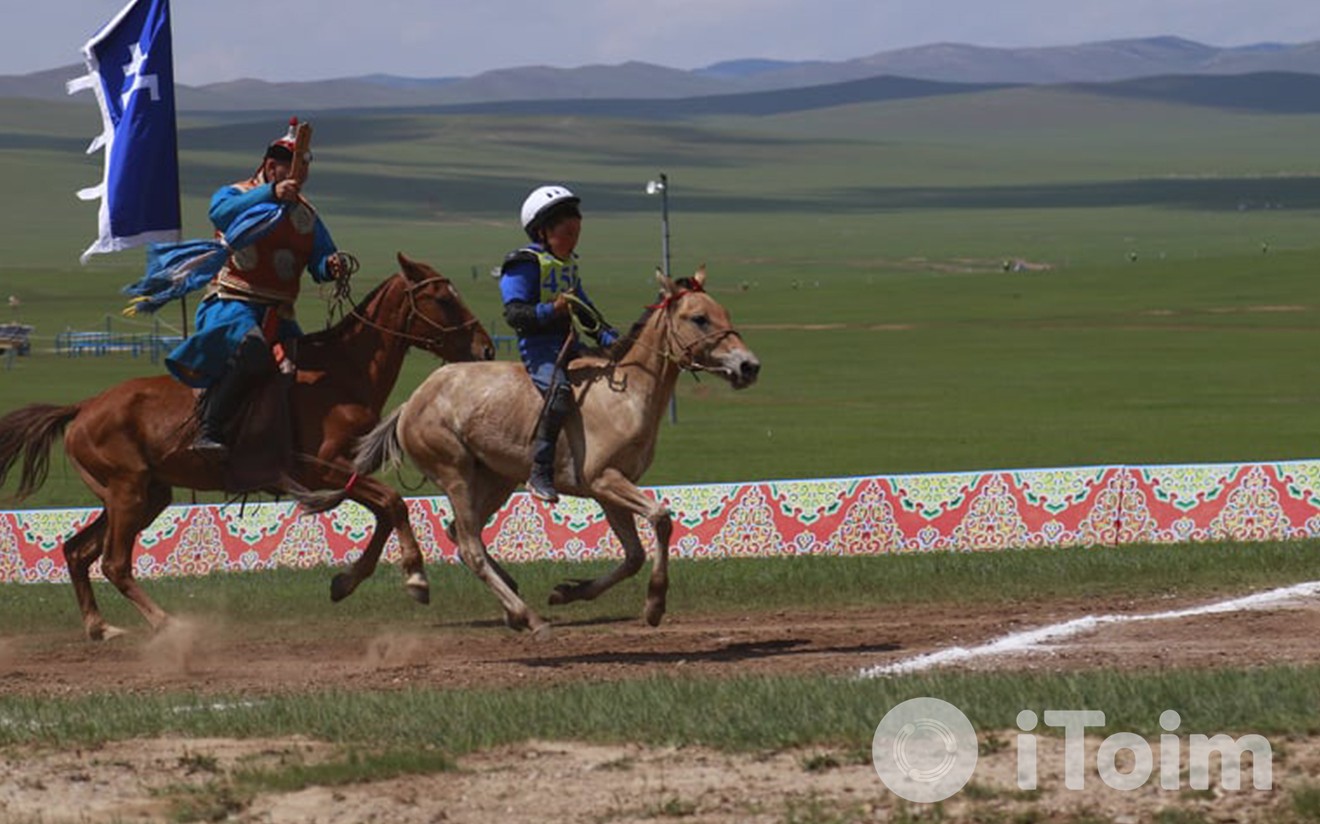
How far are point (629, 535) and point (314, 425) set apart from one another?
258 centimetres

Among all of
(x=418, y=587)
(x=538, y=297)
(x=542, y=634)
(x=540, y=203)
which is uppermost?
(x=540, y=203)

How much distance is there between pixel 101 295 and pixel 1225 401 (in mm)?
57062

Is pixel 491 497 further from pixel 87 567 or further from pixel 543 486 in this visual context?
pixel 87 567

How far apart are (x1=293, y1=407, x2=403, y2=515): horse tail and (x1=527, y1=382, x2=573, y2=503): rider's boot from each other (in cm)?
135

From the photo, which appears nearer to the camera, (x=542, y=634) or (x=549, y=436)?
(x=549, y=436)

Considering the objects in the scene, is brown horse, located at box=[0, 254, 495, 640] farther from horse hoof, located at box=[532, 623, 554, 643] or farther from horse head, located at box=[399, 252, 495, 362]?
horse hoof, located at box=[532, 623, 554, 643]

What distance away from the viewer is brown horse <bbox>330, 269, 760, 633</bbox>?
13664 mm

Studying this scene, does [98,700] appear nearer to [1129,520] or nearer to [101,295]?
[1129,520]

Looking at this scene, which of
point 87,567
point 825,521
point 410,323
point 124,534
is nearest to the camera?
point 410,323

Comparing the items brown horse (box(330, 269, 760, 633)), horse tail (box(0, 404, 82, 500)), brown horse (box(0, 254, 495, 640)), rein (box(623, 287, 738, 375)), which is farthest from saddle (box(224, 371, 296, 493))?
rein (box(623, 287, 738, 375))

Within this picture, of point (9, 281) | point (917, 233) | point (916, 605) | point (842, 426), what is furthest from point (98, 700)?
point (917, 233)

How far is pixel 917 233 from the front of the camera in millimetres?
144875

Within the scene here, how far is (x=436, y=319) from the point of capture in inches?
616

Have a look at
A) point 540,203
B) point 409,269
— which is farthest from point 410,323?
point 540,203
